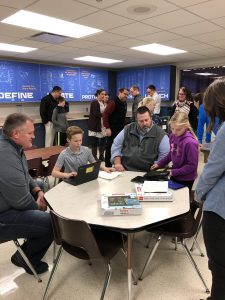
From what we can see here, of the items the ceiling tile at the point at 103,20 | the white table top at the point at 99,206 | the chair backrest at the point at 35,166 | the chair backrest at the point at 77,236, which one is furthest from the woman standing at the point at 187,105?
the chair backrest at the point at 77,236

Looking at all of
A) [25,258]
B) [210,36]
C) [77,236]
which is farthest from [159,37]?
[25,258]

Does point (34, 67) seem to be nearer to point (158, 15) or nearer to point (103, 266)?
point (158, 15)

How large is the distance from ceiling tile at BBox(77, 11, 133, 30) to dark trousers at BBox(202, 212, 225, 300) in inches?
102

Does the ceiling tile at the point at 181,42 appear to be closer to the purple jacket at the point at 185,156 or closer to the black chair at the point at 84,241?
the purple jacket at the point at 185,156

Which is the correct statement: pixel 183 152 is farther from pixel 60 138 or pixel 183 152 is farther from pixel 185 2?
pixel 60 138

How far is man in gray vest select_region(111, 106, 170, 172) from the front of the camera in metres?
2.73


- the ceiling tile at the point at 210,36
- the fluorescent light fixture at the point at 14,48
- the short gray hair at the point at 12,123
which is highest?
the fluorescent light fixture at the point at 14,48

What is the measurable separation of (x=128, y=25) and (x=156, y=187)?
8.07ft

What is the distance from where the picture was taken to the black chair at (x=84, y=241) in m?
1.54

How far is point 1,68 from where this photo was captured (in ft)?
19.7

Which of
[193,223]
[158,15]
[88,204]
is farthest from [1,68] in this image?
[193,223]

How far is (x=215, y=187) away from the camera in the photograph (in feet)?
4.41

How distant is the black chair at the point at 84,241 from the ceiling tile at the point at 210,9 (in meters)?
2.51

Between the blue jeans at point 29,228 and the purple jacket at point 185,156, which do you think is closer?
the blue jeans at point 29,228
